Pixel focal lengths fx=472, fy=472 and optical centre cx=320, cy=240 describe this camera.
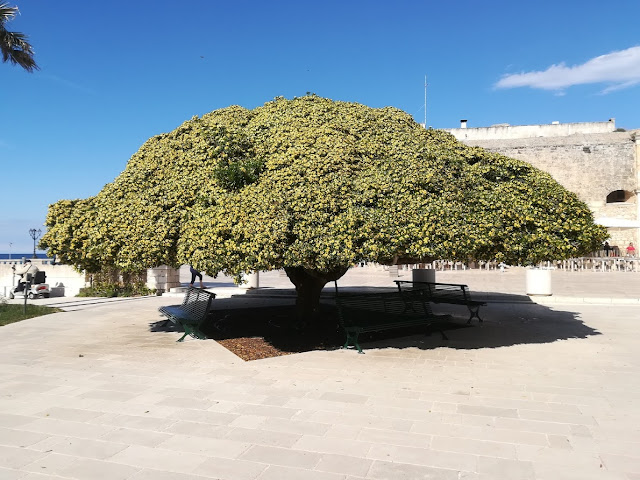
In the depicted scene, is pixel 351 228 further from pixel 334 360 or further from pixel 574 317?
pixel 574 317

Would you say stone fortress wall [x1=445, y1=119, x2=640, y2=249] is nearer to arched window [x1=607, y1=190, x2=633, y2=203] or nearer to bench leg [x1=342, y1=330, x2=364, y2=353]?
arched window [x1=607, y1=190, x2=633, y2=203]

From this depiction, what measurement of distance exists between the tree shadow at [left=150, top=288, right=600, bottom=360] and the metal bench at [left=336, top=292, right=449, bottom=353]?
1.10 feet

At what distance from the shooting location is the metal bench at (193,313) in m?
7.95

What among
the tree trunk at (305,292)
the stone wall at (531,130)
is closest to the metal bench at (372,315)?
the tree trunk at (305,292)

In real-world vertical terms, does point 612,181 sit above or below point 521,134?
below

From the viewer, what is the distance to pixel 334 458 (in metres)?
3.44

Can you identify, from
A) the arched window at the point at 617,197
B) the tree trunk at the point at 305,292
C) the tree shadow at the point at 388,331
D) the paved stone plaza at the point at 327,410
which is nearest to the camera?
the paved stone plaza at the point at 327,410

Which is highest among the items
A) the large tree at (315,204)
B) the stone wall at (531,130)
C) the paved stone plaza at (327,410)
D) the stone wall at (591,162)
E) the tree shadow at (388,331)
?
the stone wall at (531,130)

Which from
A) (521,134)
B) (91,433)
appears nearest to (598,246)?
(91,433)

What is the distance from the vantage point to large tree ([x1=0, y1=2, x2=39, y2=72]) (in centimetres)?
1505

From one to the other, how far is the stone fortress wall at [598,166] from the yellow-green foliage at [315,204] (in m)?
29.6

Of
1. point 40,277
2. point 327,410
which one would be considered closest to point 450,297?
point 327,410

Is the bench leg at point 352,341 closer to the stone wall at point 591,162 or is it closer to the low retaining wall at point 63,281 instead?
the low retaining wall at point 63,281

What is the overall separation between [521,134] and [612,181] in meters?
9.90
